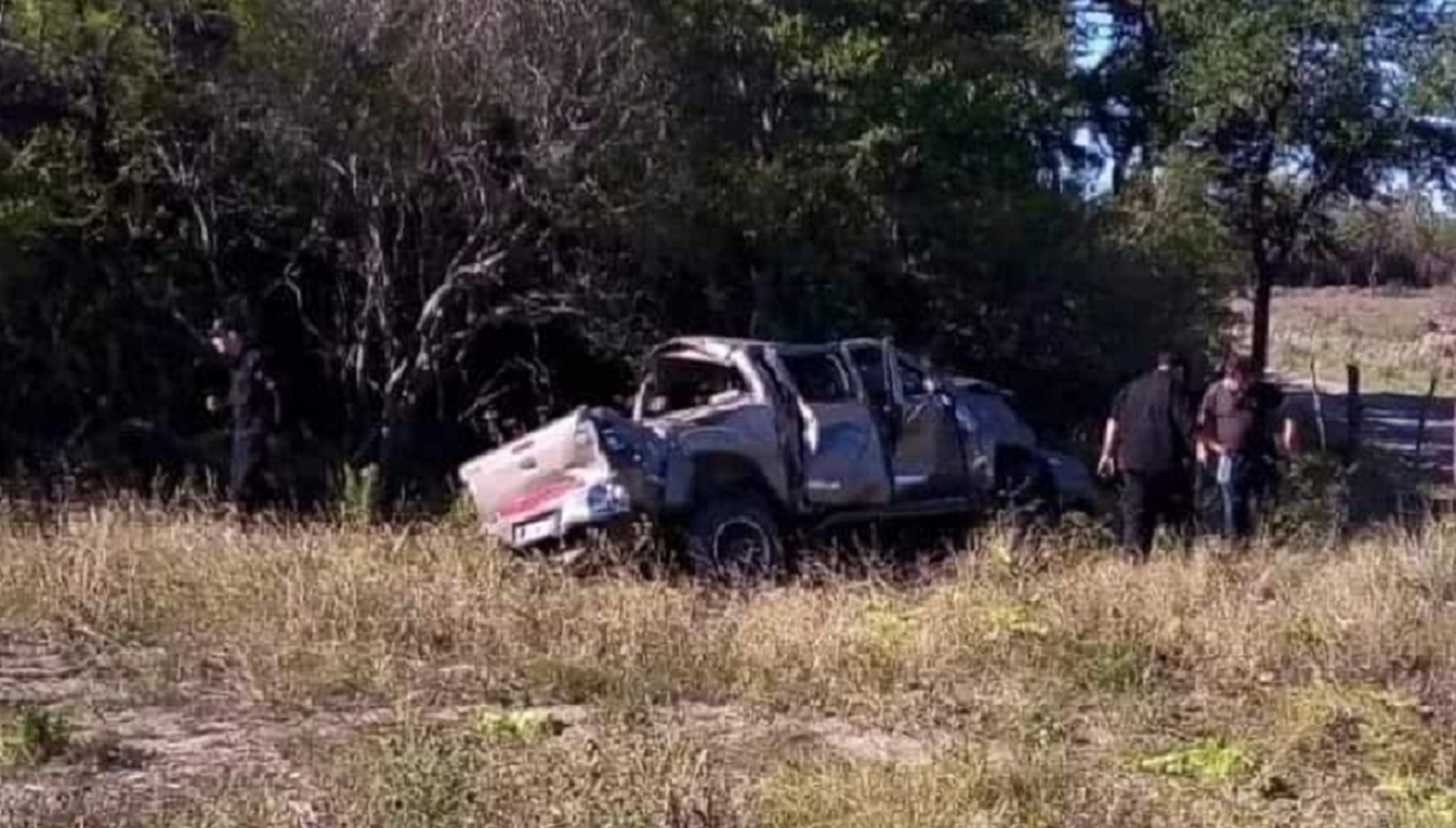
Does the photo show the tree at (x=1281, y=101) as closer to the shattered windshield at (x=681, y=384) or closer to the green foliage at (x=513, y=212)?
the green foliage at (x=513, y=212)

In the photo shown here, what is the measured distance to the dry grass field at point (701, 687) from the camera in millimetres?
8234

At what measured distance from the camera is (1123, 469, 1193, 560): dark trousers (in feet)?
52.5

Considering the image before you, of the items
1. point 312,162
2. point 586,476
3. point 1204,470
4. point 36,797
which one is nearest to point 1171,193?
point 1204,470

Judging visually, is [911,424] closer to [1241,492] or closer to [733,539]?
[733,539]

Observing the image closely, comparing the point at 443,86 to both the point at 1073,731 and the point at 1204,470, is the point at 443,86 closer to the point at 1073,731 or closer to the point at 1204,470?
the point at 1204,470

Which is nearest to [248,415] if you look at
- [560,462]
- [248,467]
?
[248,467]

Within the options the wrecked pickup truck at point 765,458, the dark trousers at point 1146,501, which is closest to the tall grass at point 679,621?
the wrecked pickup truck at point 765,458

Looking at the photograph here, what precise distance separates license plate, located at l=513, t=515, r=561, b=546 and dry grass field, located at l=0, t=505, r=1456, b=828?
0.26m

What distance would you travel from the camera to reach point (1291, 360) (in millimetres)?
50000

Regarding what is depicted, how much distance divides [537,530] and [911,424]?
120 inches

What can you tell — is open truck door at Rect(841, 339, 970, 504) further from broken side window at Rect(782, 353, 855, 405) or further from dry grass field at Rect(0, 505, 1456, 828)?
dry grass field at Rect(0, 505, 1456, 828)

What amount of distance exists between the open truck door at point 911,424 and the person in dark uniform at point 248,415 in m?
4.07

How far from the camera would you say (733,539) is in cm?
1564

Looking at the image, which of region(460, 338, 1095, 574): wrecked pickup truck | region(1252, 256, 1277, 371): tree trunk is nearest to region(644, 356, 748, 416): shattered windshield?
region(460, 338, 1095, 574): wrecked pickup truck
